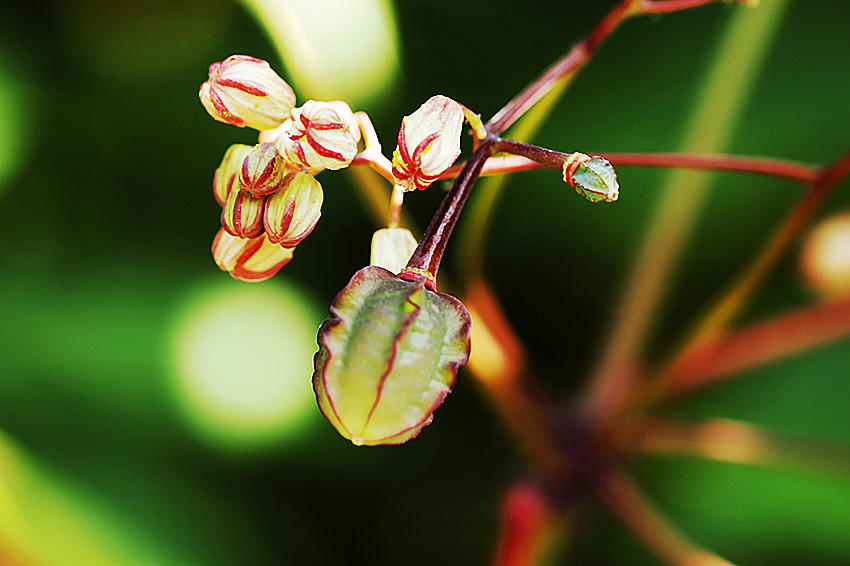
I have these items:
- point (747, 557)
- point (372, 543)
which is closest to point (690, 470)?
point (747, 557)

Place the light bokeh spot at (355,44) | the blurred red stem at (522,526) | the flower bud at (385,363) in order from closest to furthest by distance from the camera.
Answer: the flower bud at (385,363), the blurred red stem at (522,526), the light bokeh spot at (355,44)

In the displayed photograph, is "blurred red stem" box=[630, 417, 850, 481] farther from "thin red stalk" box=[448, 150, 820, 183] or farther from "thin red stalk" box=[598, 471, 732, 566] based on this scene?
"thin red stalk" box=[448, 150, 820, 183]

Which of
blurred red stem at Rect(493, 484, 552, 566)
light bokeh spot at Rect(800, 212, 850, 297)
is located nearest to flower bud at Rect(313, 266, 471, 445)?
blurred red stem at Rect(493, 484, 552, 566)

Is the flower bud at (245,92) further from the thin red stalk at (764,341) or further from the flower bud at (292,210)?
the thin red stalk at (764,341)

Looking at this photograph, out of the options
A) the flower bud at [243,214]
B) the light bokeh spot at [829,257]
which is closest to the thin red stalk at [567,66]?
the flower bud at [243,214]

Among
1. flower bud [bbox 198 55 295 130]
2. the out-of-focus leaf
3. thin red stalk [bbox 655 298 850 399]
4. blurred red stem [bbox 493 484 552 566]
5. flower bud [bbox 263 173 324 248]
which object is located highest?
flower bud [bbox 198 55 295 130]

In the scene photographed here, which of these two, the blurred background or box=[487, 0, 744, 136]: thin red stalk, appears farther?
the blurred background

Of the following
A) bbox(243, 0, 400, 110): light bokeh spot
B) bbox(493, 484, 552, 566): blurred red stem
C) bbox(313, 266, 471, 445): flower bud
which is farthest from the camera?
bbox(243, 0, 400, 110): light bokeh spot

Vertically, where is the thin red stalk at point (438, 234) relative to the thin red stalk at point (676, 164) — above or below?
above
